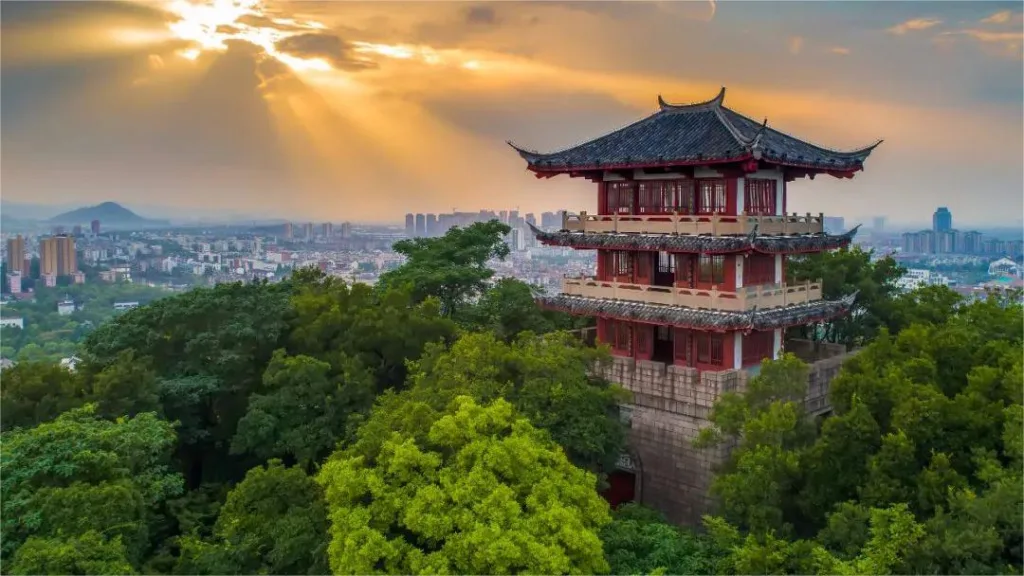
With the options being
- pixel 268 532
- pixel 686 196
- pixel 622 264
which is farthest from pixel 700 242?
pixel 268 532

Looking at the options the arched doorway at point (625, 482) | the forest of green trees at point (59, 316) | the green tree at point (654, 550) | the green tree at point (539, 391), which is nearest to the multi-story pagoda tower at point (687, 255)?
the arched doorway at point (625, 482)

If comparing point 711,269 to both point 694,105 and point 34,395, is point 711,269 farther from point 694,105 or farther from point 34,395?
point 34,395

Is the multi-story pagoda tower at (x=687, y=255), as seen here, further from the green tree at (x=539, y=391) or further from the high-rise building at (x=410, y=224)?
the high-rise building at (x=410, y=224)

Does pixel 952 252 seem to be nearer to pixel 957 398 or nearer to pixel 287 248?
pixel 957 398

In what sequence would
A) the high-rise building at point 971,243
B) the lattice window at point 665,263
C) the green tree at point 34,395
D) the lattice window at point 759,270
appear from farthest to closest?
the high-rise building at point 971,243 → the lattice window at point 665,263 → the lattice window at point 759,270 → the green tree at point 34,395

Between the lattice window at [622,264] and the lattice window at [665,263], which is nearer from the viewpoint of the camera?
the lattice window at [665,263]

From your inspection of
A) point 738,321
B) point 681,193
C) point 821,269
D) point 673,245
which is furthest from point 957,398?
point 821,269

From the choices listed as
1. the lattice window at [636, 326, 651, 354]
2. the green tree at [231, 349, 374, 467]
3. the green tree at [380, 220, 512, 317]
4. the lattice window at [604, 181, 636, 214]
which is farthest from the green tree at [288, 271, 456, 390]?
the lattice window at [604, 181, 636, 214]
